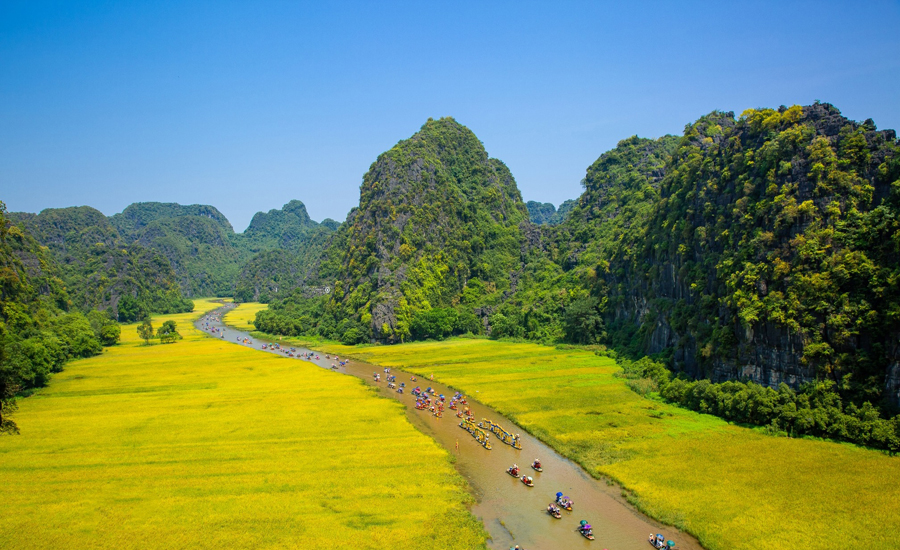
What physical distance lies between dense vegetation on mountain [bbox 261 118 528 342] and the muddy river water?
6662cm

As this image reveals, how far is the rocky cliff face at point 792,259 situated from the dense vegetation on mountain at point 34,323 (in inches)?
2959

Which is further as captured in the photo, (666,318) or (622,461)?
(666,318)

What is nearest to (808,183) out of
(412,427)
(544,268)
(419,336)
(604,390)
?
(604,390)

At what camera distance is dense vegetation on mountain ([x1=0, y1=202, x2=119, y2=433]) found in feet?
227

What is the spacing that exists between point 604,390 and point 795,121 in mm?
38811

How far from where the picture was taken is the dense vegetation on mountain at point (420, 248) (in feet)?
403

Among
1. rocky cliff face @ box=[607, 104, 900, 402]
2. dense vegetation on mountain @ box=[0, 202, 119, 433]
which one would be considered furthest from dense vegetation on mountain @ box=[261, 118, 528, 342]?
rocky cliff face @ box=[607, 104, 900, 402]

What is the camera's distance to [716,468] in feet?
132

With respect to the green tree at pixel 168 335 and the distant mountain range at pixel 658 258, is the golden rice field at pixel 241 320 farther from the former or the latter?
the green tree at pixel 168 335

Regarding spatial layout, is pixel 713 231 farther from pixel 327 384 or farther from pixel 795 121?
pixel 327 384

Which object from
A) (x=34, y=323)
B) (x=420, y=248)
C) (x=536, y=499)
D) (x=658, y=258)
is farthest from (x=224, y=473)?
(x=420, y=248)

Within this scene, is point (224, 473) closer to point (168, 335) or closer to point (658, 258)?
point (658, 258)

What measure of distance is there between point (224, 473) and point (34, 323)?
7103 centimetres

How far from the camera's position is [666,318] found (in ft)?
254
